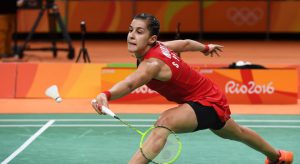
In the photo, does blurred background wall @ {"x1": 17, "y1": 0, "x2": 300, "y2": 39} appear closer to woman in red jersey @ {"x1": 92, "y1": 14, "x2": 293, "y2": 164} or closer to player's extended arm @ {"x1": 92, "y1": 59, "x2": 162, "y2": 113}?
woman in red jersey @ {"x1": 92, "y1": 14, "x2": 293, "y2": 164}

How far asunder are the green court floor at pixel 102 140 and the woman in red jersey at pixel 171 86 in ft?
4.39

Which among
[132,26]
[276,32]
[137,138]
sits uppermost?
[132,26]

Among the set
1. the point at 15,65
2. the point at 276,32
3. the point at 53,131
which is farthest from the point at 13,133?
the point at 276,32

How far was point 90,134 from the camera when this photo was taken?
822 centimetres

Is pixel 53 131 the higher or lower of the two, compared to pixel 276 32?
higher

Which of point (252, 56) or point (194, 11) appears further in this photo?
point (194, 11)

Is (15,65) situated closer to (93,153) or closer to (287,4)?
(93,153)

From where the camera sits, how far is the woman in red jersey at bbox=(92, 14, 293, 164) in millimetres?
5191

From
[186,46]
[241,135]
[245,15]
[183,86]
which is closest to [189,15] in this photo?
[245,15]

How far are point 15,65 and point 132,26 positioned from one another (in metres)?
5.83

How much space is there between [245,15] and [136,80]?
11.9m

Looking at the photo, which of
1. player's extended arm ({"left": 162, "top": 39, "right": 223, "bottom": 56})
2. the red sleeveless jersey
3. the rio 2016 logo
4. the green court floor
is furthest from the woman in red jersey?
the rio 2016 logo

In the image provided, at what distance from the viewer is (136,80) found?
5.14m

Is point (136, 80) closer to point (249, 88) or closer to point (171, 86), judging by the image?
point (171, 86)
